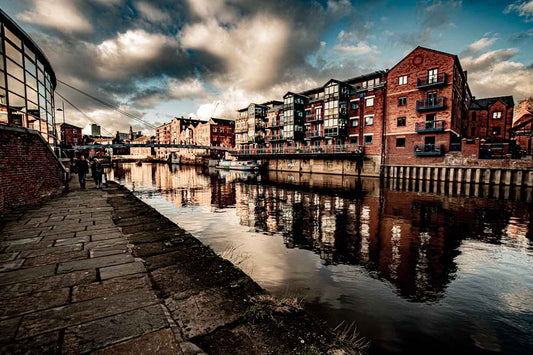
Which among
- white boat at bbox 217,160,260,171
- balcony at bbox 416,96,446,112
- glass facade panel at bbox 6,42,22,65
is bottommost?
white boat at bbox 217,160,260,171

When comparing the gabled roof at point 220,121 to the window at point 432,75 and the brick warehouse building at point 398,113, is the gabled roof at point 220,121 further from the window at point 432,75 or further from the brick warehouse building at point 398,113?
the window at point 432,75

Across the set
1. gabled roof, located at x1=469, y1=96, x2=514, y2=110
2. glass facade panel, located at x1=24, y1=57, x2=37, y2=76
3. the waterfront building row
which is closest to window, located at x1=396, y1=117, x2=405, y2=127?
gabled roof, located at x1=469, y1=96, x2=514, y2=110

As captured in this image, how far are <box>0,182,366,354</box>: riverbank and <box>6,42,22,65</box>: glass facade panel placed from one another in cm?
1003

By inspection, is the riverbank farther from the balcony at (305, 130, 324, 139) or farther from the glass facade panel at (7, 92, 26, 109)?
the balcony at (305, 130, 324, 139)

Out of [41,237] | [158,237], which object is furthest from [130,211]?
[158,237]

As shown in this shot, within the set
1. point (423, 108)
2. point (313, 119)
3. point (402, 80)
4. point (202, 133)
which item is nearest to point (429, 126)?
point (423, 108)

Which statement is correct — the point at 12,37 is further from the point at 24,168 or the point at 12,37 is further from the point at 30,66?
the point at 24,168

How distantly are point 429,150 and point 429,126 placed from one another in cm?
341

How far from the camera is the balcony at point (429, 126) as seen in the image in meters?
30.6

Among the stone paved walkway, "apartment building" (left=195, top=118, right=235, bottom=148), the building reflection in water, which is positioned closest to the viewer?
the stone paved walkway

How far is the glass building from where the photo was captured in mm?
10055

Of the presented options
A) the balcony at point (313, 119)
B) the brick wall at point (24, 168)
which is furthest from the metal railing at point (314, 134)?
the brick wall at point (24, 168)

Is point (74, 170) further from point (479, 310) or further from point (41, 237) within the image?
point (479, 310)

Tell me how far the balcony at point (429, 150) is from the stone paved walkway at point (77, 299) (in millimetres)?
35187
